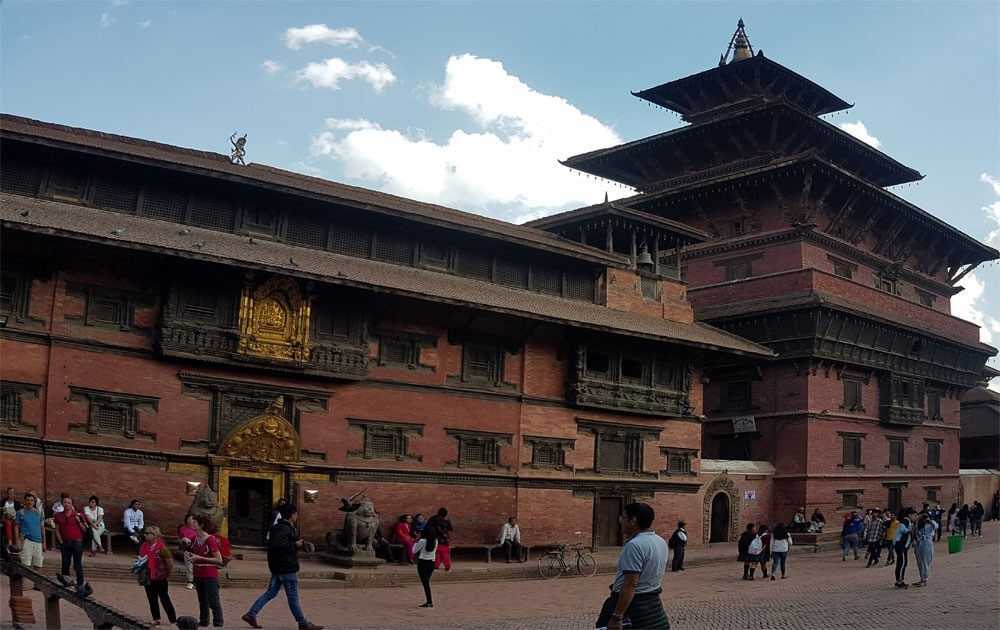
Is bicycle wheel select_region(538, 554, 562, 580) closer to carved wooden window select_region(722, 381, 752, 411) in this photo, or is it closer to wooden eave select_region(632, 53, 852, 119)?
carved wooden window select_region(722, 381, 752, 411)

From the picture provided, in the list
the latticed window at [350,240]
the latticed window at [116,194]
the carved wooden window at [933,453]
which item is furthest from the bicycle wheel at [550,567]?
the carved wooden window at [933,453]

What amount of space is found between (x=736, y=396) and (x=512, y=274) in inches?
545

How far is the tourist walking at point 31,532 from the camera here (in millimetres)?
15766

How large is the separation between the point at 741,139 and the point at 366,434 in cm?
2546

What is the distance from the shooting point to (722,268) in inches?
1684

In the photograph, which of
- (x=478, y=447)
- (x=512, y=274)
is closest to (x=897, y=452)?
(x=512, y=274)

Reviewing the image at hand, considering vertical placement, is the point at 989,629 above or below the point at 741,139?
below

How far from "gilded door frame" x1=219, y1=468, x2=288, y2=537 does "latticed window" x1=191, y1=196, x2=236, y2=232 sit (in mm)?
5968

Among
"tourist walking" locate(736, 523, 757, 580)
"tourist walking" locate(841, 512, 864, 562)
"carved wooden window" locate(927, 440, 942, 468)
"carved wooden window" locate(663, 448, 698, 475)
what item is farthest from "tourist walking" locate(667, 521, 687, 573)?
"carved wooden window" locate(927, 440, 942, 468)

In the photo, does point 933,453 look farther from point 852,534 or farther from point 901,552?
point 901,552

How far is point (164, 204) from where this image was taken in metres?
24.3

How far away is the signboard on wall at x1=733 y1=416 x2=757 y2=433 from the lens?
38.3m

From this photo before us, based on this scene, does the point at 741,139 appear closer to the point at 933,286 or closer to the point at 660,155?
the point at 660,155

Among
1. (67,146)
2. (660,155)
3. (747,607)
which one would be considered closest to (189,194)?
(67,146)
